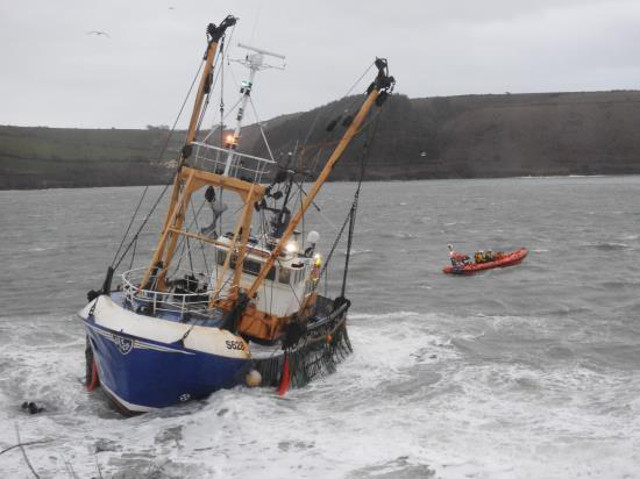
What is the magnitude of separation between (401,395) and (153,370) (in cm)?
688

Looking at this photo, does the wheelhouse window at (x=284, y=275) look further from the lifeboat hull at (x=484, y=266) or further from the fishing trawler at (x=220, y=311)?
the lifeboat hull at (x=484, y=266)

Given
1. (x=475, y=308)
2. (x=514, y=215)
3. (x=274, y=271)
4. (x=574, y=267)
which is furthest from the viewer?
(x=514, y=215)

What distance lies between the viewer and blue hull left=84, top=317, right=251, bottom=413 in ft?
52.1

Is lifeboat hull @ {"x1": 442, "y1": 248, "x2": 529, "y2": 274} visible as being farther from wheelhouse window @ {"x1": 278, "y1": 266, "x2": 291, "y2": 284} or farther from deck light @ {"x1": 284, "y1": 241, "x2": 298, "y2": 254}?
wheelhouse window @ {"x1": 278, "y1": 266, "x2": 291, "y2": 284}

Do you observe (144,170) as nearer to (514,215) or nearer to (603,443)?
(514,215)

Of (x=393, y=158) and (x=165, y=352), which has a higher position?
(x=393, y=158)

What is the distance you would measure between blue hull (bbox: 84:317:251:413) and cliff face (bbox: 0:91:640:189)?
5324 inches

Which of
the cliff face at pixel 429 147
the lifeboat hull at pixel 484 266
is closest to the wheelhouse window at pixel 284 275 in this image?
the lifeboat hull at pixel 484 266

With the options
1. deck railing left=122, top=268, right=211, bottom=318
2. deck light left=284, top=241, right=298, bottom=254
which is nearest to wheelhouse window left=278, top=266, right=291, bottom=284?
deck light left=284, top=241, right=298, bottom=254

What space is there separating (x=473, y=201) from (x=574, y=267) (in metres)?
60.2

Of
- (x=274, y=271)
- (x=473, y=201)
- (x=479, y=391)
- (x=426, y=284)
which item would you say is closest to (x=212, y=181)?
(x=274, y=271)

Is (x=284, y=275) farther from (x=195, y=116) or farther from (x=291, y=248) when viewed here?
(x=195, y=116)

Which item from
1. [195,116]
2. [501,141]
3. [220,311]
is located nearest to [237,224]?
[220,311]

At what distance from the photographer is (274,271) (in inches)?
776
